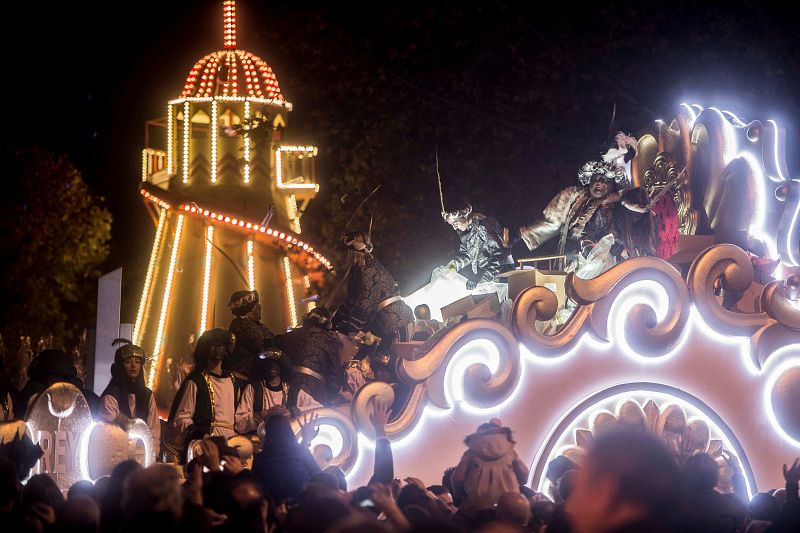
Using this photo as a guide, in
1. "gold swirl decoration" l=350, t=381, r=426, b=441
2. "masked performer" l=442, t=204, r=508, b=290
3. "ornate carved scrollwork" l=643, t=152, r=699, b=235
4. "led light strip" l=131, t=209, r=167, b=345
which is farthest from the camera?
"led light strip" l=131, t=209, r=167, b=345

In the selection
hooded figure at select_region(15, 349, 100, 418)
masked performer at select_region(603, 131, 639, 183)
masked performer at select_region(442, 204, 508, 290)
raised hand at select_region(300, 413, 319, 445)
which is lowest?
raised hand at select_region(300, 413, 319, 445)

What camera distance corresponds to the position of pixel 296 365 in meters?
13.1

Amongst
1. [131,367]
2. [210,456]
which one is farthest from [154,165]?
[210,456]

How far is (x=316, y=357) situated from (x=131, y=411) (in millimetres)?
1970

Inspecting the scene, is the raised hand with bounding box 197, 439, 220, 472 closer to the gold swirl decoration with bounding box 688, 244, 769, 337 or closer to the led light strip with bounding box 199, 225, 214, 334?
the gold swirl decoration with bounding box 688, 244, 769, 337

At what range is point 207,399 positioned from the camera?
39.1 ft

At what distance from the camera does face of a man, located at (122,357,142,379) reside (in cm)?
1252

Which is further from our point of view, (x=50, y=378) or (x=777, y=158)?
(x=777, y=158)

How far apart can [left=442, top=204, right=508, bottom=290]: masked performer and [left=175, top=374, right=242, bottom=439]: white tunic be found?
445cm

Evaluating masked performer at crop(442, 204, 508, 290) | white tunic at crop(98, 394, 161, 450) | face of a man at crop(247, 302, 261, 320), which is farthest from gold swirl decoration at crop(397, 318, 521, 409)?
masked performer at crop(442, 204, 508, 290)

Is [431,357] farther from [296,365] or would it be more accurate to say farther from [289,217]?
[289,217]

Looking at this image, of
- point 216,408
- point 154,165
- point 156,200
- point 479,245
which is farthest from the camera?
point 154,165

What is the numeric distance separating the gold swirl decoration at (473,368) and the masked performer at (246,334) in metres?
1.85

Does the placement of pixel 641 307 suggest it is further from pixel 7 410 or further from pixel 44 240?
pixel 44 240
